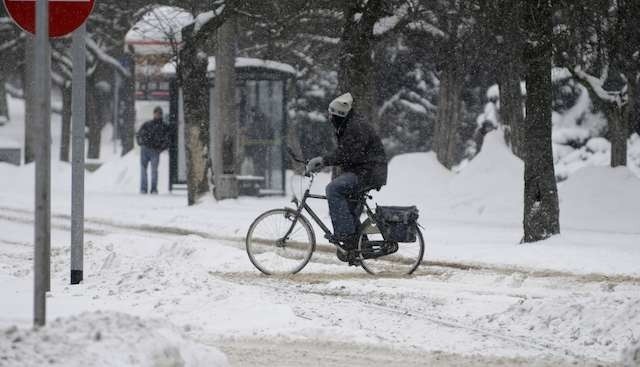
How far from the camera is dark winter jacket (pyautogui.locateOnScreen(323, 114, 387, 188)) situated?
1232cm

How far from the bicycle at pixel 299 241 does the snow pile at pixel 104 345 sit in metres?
5.74

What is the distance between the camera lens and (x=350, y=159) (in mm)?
12414

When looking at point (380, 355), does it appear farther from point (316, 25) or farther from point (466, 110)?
point (466, 110)

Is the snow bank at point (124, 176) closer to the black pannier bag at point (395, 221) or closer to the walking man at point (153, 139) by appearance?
the walking man at point (153, 139)

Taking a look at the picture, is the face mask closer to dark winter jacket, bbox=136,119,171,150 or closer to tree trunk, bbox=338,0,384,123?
tree trunk, bbox=338,0,384,123

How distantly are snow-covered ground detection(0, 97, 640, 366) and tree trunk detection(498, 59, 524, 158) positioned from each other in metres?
6.59

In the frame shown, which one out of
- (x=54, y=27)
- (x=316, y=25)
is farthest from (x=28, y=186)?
(x=54, y=27)

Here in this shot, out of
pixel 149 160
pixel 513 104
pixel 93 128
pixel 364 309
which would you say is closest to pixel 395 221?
pixel 364 309

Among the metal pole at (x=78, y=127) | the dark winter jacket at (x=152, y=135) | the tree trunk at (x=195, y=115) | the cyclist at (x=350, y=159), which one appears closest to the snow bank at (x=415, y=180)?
the tree trunk at (x=195, y=115)

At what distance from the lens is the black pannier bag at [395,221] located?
12749 mm

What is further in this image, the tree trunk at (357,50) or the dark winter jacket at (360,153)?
the tree trunk at (357,50)

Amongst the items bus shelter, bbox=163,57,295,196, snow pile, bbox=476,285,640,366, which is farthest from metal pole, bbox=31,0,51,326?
bus shelter, bbox=163,57,295,196

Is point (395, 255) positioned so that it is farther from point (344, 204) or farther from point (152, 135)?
point (152, 135)

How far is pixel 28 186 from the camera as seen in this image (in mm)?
32625
